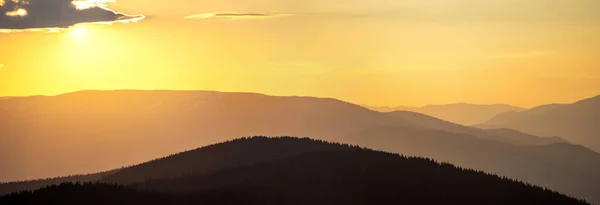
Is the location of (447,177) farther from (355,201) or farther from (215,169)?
(215,169)

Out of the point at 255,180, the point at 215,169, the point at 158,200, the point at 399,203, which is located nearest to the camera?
the point at 158,200

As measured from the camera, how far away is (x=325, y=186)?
4929 inches

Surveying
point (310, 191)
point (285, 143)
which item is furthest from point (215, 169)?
point (310, 191)

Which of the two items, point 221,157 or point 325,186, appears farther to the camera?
point 221,157

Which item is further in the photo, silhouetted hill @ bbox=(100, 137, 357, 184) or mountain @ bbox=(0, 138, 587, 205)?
silhouetted hill @ bbox=(100, 137, 357, 184)

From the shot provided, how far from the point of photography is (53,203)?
94062mm

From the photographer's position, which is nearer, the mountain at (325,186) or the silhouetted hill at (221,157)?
the mountain at (325,186)

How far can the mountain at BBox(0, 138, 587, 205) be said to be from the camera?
105 metres

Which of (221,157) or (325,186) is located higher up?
(325,186)

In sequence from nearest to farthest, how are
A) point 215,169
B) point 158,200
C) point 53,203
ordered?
point 53,203
point 158,200
point 215,169

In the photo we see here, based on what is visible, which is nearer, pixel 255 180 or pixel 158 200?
pixel 158 200

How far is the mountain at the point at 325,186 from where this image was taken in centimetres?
10456

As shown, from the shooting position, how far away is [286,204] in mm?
110312

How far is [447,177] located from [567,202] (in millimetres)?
20923
